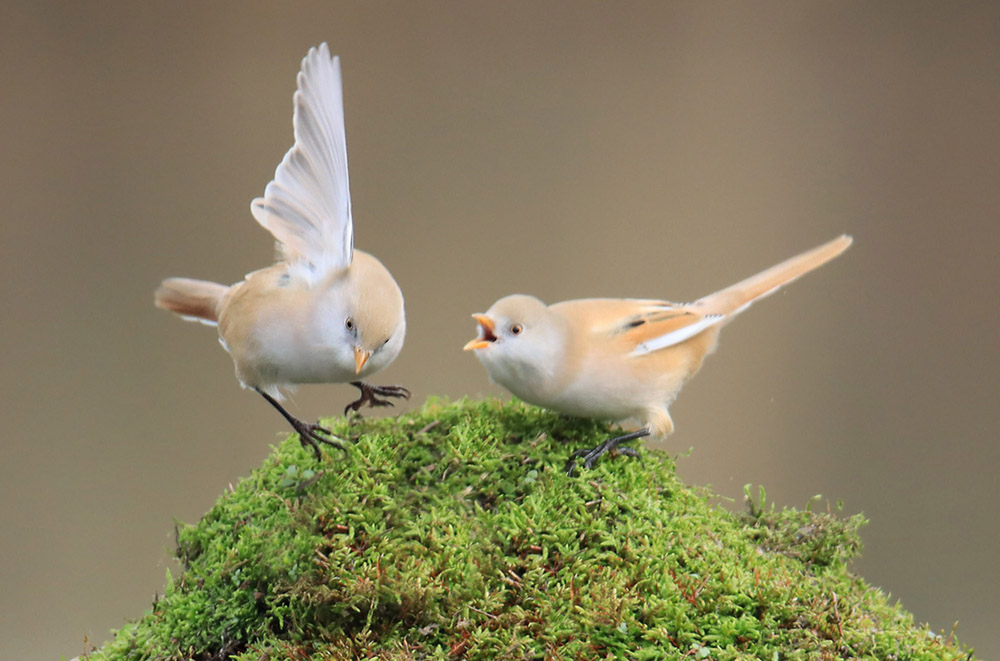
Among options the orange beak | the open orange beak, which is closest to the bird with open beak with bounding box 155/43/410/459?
the orange beak

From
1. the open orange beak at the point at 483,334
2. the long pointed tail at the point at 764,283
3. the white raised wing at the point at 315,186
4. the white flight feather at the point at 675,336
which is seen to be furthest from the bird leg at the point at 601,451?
the white raised wing at the point at 315,186

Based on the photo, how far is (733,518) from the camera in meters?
2.58

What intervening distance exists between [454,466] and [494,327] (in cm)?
38

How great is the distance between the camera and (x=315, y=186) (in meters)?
2.17

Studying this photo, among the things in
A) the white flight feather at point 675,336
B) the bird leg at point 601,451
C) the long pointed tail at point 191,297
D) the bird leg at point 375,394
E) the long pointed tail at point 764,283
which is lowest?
the bird leg at point 601,451

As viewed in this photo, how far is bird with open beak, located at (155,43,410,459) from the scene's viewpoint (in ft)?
6.79

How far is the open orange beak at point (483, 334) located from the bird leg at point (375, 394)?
448mm

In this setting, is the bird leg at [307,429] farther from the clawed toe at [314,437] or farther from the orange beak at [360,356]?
the orange beak at [360,356]

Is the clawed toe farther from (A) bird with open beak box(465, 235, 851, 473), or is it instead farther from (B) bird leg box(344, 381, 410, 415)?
(A) bird with open beak box(465, 235, 851, 473)

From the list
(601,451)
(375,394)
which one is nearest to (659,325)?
(601,451)

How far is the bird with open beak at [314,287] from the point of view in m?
2.07

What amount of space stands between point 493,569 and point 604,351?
708 mm

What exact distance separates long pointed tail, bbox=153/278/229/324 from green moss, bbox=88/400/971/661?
51cm

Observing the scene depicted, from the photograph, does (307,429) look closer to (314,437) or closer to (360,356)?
(314,437)
